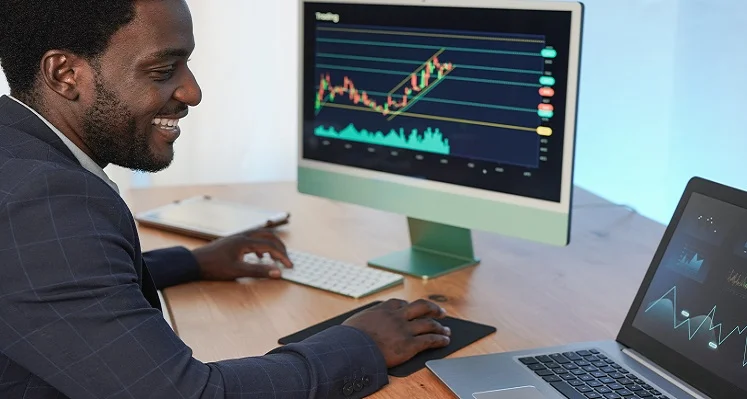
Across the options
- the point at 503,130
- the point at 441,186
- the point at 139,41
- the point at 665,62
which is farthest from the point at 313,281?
the point at 665,62

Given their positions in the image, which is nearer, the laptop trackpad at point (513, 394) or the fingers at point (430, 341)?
the laptop trackpad at point (513, 394)

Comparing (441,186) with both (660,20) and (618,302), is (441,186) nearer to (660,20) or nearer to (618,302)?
(618,302)

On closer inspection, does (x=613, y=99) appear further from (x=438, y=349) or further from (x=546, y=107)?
(x=438, y=349)

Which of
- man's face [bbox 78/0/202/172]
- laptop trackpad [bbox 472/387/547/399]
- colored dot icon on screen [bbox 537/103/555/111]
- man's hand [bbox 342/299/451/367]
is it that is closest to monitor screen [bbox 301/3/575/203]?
colored dot icon on screen [bbox 537/103/555/111]

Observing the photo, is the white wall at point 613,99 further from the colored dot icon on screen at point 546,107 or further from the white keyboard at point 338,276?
the white keyboard at point 338,276

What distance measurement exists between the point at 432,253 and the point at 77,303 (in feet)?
3.11

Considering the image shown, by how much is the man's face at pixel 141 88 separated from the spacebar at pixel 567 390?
59 centimetres

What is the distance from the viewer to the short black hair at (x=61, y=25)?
3.79ft

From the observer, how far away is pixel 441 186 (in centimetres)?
179

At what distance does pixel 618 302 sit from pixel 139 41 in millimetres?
895

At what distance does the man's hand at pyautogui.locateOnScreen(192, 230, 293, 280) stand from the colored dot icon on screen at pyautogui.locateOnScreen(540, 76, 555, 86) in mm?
549

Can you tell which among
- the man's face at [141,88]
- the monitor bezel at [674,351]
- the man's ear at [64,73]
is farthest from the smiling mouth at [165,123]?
the monitor bezel at [674,351]

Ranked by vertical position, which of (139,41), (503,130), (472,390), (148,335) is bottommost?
(472,390)

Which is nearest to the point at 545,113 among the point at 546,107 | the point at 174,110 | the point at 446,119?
the point at 546,107
